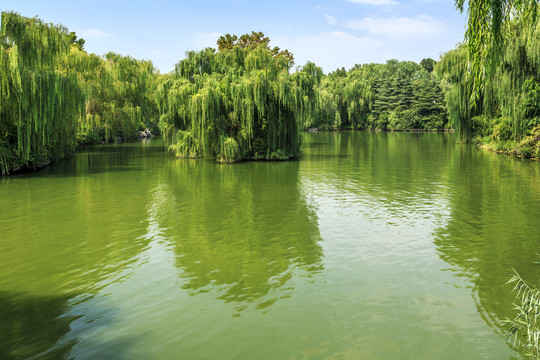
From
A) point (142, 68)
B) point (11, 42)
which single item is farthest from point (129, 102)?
point (11, 42)

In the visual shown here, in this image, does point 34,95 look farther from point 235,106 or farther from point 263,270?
point 263,270

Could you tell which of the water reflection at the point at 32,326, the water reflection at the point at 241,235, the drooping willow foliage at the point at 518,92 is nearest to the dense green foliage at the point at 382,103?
the drooping willow foliage at the point at 518,92

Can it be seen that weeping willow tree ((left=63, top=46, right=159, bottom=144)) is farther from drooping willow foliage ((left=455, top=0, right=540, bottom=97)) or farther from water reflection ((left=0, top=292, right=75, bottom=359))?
drooping willow foliage ((left=455, top=0, right=540, bottom=97))

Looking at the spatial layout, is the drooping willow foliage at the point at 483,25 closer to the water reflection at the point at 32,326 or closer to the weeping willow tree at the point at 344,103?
the water reflection at the point at 32,326

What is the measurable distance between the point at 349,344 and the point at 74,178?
64.3ft

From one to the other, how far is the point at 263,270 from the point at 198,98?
2069cm

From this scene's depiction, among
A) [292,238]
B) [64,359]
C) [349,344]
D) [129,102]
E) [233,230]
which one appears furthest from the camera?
[129,102]

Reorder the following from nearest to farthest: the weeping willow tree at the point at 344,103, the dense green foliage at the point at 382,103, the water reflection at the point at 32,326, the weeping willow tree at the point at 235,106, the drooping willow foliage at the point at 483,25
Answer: the water reflection at the point at 32,326, the drooping willow foliage at the point at 483,25, the weeping willow tree at the point at 235,106, the dense green foliage at the point at 382,103, the weeping willow tree at the point at 344,103

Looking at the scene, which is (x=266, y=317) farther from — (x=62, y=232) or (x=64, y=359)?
(x=62, y=232)

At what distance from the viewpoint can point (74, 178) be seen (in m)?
22.0

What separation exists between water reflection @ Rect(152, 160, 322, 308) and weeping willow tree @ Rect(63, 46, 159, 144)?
22124 mm

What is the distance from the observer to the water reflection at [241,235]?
854cm

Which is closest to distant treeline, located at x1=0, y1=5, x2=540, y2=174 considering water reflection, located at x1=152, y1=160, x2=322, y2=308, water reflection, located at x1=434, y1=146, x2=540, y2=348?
water reflection, located at x1=434, y1=146, x2=540, y2=348

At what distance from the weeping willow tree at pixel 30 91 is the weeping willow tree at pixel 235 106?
7.85 meters
